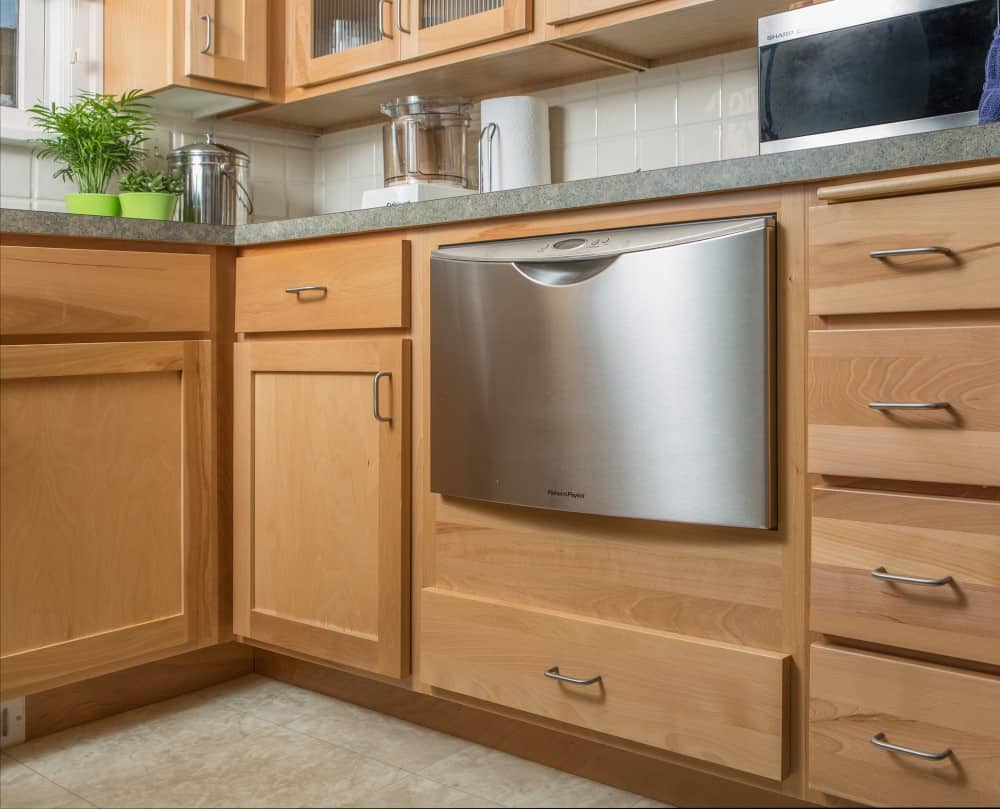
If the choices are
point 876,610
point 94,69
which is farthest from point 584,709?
point 94,69

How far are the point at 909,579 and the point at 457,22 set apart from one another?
1434mm

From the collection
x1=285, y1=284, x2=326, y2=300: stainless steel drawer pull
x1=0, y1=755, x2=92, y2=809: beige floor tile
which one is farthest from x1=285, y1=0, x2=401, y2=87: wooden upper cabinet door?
x1=0, y1=755, x2=92, y2=809: beige floor tile

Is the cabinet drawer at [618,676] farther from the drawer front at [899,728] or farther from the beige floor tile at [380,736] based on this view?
the beige floor tile at [380,736]

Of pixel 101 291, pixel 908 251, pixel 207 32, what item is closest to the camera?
pixel 908 251

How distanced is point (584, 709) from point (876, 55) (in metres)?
1.07

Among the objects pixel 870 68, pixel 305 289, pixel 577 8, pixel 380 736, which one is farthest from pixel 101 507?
pixel 870 68

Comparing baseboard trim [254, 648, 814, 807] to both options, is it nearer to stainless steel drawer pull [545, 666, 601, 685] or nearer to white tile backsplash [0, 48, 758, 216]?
stainless steel drawer pull [545, 666, 601, 685]

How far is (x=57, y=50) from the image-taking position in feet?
8.00

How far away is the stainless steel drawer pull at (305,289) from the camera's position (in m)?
1.88

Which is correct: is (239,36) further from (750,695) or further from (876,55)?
(750,695)

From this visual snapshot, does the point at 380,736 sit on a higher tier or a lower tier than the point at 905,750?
lower

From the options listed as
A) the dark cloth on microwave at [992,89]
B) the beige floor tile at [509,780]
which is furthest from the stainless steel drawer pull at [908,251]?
the beige floor tile at [509,780]

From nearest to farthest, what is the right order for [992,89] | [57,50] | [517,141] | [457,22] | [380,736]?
[992,89] → [380,736] → [457,22] → [517,141] → [57,50]

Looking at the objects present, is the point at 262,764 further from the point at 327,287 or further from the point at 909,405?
the point at 909,405
